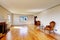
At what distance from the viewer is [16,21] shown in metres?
19.6

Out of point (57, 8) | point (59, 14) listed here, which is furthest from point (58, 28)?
point (57, 8)

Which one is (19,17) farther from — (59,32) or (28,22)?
(59,32)

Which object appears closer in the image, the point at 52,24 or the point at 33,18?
the point at 52,24

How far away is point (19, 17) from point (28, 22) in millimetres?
2067

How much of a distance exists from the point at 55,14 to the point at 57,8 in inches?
23.5

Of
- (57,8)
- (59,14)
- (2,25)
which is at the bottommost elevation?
(2,25)

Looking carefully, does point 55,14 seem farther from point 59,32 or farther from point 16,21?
point 16,21

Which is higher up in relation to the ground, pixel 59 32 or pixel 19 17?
pixel 19 17

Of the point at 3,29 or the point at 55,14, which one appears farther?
the point at 55,14

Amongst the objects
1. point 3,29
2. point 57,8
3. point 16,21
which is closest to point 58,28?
point 57,8

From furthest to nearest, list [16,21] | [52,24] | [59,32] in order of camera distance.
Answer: [16,21]
[52,24]
[59,32]

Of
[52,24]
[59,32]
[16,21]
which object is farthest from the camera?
[16,21]

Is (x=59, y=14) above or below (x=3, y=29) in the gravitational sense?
above

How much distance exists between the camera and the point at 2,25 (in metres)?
7.45
